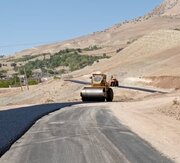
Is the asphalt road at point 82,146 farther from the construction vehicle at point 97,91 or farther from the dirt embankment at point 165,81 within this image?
the dirt embankment at point 165,81

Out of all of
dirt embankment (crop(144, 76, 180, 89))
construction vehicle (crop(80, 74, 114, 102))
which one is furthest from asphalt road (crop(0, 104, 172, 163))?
dirt embankment (crop(144, 76, 180, 89))

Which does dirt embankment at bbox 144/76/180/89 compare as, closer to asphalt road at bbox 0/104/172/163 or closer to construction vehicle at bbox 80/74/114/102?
construction vehicle at bbox 80/74/114/102

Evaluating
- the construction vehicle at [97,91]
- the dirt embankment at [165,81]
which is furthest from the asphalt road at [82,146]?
the dirt embankment at [165,81]

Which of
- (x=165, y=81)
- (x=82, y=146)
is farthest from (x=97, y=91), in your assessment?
(x=165, y=81)

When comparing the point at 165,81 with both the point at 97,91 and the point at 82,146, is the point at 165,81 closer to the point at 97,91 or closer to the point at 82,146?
the point at 97,91

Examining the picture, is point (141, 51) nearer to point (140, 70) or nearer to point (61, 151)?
point (140, 70)

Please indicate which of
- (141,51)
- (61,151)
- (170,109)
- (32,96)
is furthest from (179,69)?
(61,151)

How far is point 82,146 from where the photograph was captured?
63.6ft

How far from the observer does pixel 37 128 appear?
2734 cm

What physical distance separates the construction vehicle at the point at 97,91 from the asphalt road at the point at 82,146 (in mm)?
27378

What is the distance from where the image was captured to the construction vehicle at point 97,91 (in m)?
55.3

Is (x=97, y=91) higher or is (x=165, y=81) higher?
(x=97, y=91)

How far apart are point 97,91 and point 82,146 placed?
35915mm

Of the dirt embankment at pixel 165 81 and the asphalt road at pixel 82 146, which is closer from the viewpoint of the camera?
the asphalt road at pixel 82 146
